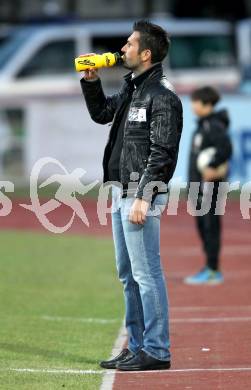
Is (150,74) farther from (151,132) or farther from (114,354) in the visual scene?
(114,354)

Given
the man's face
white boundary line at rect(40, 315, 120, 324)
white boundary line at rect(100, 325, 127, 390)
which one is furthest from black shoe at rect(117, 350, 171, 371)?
white boundary line at rect(40, 315, 120, 324)

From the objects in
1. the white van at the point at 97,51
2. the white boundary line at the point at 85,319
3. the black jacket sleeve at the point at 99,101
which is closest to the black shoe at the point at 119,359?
the black jacket sleeve at the point at 99,101

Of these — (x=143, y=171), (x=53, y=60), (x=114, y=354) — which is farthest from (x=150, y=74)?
(x=53, y=60)

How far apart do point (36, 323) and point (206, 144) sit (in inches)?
141

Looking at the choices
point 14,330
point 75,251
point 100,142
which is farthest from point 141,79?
point 100,142

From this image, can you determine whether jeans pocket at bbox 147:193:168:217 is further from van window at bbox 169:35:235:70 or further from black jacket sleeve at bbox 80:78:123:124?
van window at bbox 169:35:235:70

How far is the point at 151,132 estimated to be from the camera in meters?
8.49

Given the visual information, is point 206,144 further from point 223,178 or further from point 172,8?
point 172,8

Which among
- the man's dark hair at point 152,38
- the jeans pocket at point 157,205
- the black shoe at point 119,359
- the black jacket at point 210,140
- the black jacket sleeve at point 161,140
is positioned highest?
the man's dark hair at point 152,38

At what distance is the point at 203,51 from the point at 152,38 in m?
18.9

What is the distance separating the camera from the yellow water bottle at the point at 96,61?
8586 millimetres

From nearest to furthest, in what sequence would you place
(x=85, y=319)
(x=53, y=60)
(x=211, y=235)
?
(x=85, y=319) → (x=211, y=235) → (x=53, y=60)

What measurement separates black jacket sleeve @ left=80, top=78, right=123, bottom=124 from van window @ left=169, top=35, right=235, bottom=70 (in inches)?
714

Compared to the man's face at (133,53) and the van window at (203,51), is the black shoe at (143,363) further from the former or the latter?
the van window at (203,51)
